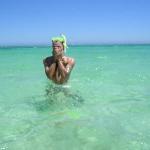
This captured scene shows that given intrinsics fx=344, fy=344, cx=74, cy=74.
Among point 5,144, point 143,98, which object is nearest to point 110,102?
point 143,98

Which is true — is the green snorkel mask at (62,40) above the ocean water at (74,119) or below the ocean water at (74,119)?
above

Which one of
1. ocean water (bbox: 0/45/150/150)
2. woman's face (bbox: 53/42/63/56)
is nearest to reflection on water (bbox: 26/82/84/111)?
ocean water (bbox: 0/45/150/150)

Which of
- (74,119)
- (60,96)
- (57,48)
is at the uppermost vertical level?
(57,48)

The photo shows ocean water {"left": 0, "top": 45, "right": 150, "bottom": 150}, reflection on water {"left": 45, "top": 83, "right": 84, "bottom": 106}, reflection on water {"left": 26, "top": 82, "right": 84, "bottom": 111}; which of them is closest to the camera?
ocean water {"left": 0, "top": 45, "right": 150, "bottom": 150}

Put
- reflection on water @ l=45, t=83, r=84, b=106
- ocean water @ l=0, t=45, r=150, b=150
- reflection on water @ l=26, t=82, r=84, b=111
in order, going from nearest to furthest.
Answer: ocean water @ l=0, t=45, r=150, b=150 < reflection on water @ l=26, t=82, r=84, b=111 < reflection on water @ l=45, t=83, r=84, b=106

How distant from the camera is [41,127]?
5.24 meters

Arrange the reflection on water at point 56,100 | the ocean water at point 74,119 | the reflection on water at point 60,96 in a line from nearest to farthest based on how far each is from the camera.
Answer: the ocean water at point 74,119
the reflection on water at point 56,100
the reflection on water at point 60,96

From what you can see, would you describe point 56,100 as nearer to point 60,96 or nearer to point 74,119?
point 60,96

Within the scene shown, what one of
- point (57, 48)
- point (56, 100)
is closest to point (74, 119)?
point (56, 100)

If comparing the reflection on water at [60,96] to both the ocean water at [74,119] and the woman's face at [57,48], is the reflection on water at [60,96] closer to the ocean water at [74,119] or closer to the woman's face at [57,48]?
the ocean water at [74,119]

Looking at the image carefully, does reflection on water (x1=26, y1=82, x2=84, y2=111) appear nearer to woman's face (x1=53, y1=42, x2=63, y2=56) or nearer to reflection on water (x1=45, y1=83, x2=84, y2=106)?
reflection on water (x1=45, y1=83, x2=84, y2=106)

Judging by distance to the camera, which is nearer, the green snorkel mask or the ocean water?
the ocean water

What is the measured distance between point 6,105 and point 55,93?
1016 mm

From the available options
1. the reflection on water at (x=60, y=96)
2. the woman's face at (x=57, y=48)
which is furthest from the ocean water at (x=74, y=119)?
the woman's face at (x=57, y=48)
